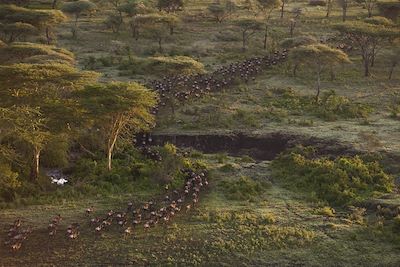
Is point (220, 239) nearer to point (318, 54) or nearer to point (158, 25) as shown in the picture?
point (318, 54)

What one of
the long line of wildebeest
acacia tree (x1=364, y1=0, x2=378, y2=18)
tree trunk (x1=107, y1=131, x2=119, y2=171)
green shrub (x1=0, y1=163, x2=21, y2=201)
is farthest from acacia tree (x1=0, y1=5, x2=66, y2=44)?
acacia tree (x1=364, y1=0, x2=378, y2=18)

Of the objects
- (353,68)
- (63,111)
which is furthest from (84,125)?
(353,68)

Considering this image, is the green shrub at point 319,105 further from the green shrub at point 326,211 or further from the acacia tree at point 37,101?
the acacia tree at point 37,101

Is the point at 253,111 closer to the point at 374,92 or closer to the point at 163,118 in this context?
the point at 163,118

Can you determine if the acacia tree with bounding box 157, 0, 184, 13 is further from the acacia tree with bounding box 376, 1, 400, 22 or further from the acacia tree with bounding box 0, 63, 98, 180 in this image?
the acacia tree with bounding box 0, 63, 98, 180

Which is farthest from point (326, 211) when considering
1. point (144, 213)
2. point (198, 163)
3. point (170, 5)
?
point (170, 5)

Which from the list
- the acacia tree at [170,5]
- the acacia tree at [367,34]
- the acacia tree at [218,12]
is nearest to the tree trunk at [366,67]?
the acacia tree at [367,34]
